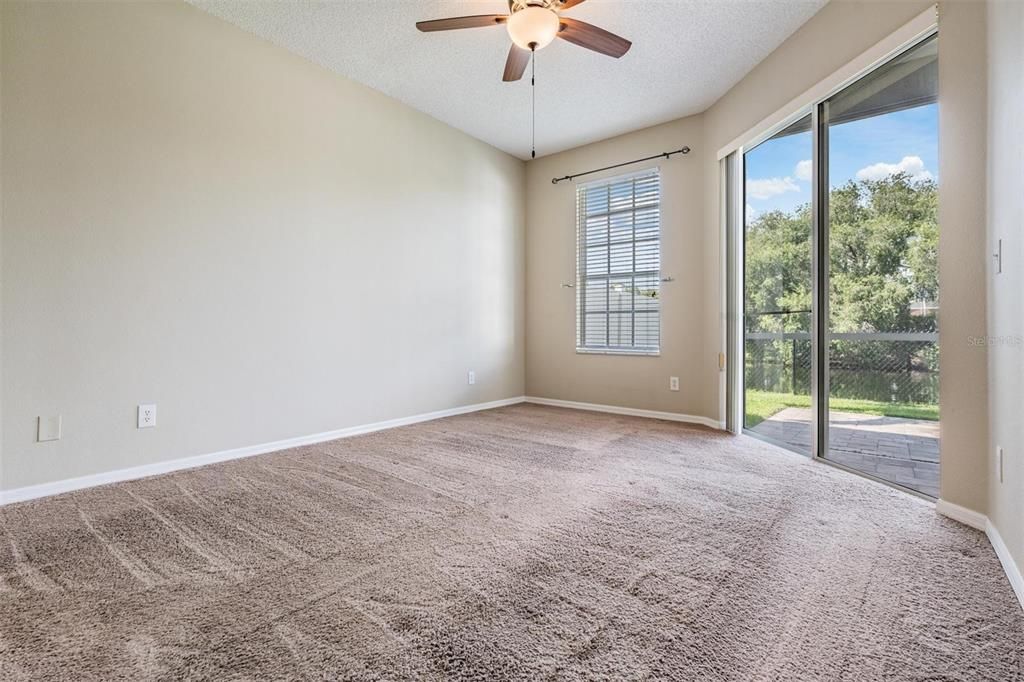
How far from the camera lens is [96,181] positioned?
7.92ft

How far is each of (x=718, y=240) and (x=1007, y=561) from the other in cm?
278

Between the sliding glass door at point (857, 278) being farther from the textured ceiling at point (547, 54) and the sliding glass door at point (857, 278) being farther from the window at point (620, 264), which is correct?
the window at point (620, 264)

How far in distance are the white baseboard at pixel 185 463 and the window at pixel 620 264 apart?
1.90m

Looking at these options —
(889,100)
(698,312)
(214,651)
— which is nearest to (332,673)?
(214,651)

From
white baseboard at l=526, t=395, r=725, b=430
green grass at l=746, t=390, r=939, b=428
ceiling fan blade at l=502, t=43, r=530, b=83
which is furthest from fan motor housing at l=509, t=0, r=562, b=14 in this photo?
white baseboard at l=526, t=395, r=725, b=430

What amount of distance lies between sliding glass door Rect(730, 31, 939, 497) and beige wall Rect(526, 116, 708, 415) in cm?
77

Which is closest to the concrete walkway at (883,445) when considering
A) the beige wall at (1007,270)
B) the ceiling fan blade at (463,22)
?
the beige wall at (1007,270)

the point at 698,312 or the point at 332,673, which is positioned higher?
the point at 698,312

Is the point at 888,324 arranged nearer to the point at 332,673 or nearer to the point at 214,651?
the point at 332,673

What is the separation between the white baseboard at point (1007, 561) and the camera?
1.38 meters

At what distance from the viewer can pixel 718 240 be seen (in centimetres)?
385

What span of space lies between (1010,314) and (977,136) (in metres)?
0.85

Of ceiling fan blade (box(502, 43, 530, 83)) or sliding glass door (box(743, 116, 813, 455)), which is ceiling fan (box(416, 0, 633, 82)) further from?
sliding glass door (box(743, 116, 813, 455))

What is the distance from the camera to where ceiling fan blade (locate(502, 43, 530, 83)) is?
258 centimetres
